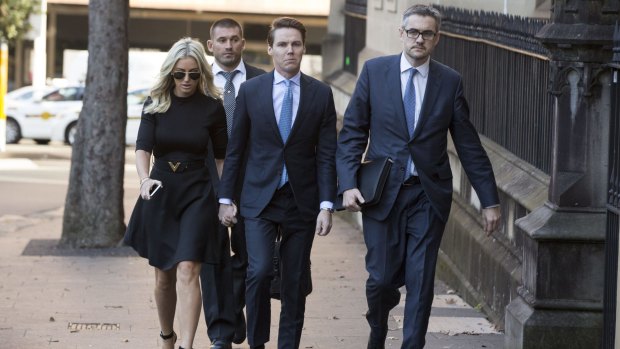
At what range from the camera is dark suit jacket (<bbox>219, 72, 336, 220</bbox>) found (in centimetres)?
702

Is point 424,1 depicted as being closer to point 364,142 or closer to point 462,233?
point 462,233

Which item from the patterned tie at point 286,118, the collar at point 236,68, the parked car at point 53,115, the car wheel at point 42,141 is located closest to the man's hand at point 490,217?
the patterned tie at point 286,118

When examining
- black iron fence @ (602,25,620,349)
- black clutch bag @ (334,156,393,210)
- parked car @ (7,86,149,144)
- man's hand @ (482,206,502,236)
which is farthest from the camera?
parked car @ (7,86,149,144)

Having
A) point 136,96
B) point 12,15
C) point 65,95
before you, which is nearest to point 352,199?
point 136,96

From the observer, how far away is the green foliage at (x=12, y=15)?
38812mm

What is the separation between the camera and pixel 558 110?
24.0 ft

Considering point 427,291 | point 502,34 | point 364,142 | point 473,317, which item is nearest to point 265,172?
point 364,142

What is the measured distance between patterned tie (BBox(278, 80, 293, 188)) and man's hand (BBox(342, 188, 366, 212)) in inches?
14.6

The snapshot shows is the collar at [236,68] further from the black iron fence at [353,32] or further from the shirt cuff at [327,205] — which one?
the black iron fence at [353,32]

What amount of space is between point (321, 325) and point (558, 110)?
2379 millimetres

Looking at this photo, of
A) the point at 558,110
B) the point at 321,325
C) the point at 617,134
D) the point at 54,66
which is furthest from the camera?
the point at 54,66

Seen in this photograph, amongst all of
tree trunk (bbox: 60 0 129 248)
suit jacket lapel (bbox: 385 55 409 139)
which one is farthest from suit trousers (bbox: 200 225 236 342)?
Result: tree trunk (bbox: 60 0 129 248)

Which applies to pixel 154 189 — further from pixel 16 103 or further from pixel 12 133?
pixel 12 133

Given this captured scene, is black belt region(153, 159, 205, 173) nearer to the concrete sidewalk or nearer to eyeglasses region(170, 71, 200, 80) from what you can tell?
eyeglasses region(170, 71, 200, 80)
